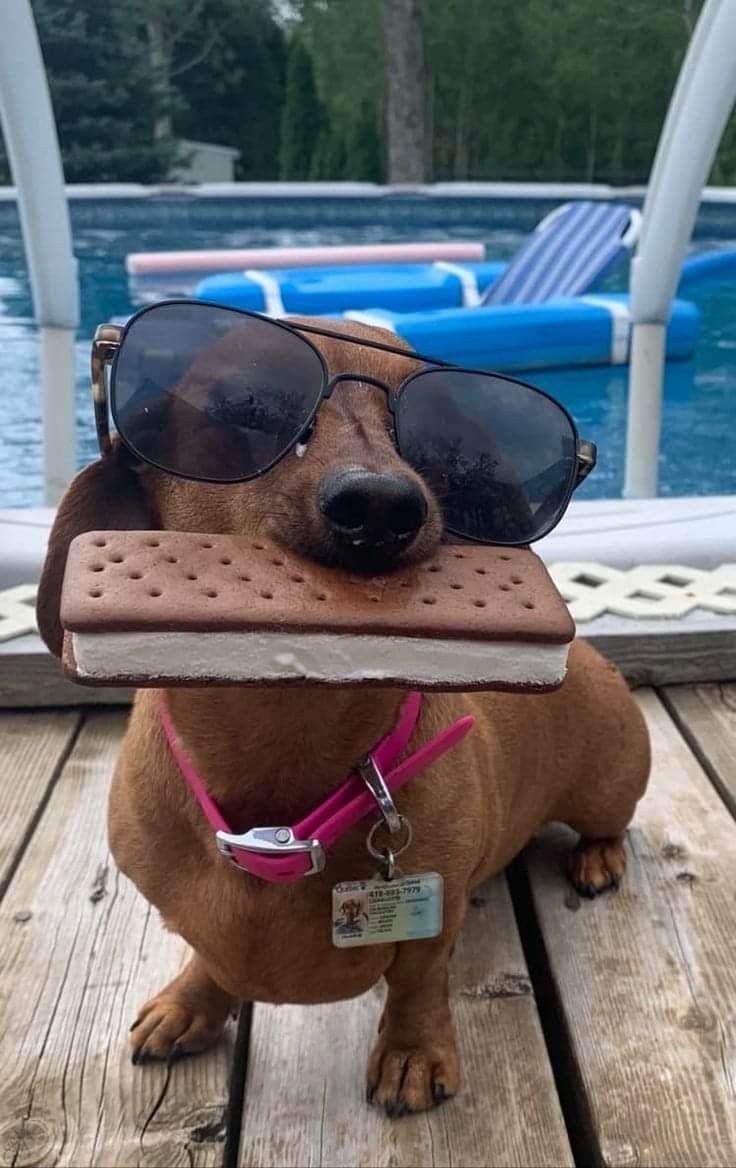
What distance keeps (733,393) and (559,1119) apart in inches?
281

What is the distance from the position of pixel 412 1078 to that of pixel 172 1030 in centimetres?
31

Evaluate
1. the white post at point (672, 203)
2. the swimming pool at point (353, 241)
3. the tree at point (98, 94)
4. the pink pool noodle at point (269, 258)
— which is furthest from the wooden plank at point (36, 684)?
the tree at point (98, 94)

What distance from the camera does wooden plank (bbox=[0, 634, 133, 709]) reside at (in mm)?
2254

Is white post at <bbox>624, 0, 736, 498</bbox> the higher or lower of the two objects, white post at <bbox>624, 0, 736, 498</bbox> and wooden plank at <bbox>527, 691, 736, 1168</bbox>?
the higher

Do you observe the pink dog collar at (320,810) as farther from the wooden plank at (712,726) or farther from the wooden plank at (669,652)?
the wooden plank at (669,652)

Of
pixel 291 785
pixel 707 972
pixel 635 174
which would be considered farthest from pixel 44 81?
pixel 635 174

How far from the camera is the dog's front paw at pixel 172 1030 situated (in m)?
1.47

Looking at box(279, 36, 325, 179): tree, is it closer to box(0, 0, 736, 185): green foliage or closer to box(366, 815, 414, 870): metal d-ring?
box(0, 0, 736, 185): green foliage

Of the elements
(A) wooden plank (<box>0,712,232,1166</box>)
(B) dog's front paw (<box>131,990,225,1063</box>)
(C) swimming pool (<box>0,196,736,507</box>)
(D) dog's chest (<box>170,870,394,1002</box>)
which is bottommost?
(C) swimming pool (<box>0,196,736,507</box>)

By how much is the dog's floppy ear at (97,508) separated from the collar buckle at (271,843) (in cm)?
30

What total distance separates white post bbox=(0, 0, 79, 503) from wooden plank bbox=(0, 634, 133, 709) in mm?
1054

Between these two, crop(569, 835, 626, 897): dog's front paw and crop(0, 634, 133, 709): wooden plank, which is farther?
crop(0, 634, 133, 709): wooden plank

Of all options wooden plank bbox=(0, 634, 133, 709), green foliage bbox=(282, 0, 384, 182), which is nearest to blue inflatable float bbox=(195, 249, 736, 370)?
wooden plank bbox=(0, 634, 133, 709)

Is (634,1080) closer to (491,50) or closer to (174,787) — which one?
(174,787)
